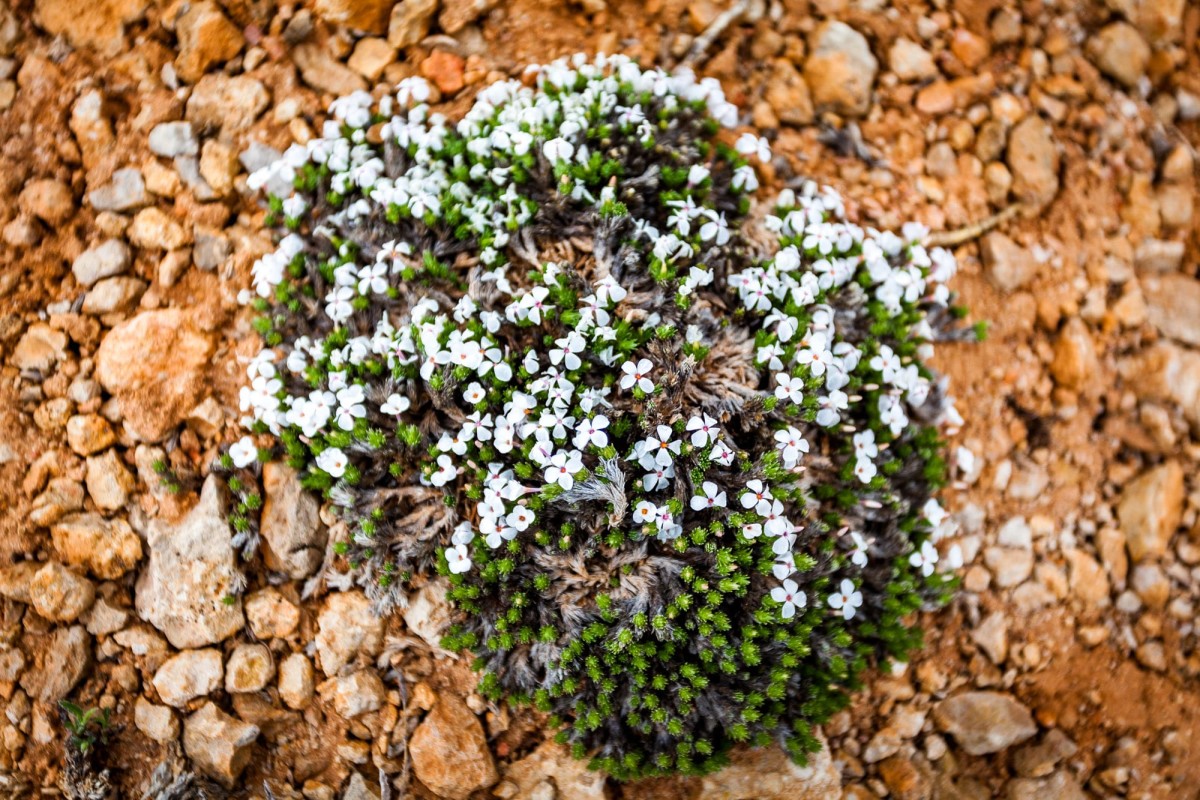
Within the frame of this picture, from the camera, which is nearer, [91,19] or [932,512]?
[932,512]

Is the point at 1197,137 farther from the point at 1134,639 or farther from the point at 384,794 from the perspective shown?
the point at 384,794

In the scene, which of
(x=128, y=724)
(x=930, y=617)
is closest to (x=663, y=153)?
(x=930, y=617)

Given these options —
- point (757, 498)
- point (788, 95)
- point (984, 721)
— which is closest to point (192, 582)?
point (757, 498)

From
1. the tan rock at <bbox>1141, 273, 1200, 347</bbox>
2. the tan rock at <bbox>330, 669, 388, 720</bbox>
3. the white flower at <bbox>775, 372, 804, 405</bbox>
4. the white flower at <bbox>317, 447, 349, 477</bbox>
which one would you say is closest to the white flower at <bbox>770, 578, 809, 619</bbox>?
the white flower at <bbox>775, 372, 804, 405</bbox>

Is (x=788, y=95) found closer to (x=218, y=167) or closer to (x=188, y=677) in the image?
(x=218, y=167)

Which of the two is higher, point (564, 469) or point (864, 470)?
point (564, 469)

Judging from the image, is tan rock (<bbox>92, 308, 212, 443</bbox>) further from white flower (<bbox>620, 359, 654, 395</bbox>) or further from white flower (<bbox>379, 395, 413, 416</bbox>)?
white flower (<bbox>620, 359, 654, 395</bbox>)
